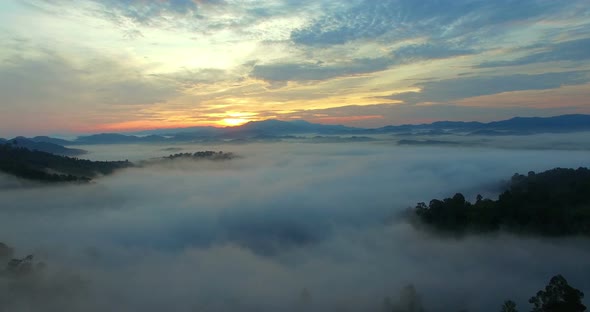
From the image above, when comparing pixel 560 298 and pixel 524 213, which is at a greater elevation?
pixel 524 213

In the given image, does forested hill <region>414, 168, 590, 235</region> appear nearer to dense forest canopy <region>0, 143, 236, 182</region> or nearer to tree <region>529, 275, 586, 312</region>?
tree <region>529, 275, 586, 312</region>

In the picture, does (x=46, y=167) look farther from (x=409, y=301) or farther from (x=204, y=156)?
(x=409, y=301)

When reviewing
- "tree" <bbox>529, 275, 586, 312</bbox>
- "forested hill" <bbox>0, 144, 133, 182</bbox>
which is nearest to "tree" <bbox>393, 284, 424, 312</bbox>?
"tree" <bbox>529, 275, 586, 312</bbox>

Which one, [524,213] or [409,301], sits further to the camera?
[524,213]

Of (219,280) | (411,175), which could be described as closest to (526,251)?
(219,280)

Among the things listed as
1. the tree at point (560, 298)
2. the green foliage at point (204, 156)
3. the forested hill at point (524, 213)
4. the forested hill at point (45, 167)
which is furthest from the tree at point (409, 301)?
the green foliage at point (204, 156)

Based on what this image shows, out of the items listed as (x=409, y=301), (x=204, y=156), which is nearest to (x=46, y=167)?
(x=204, y=156)

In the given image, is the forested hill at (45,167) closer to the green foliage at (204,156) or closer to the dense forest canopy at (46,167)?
the dense forest canopy at (46,167)
